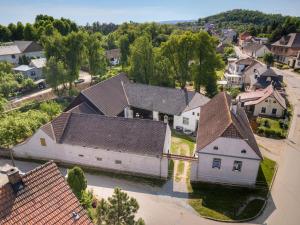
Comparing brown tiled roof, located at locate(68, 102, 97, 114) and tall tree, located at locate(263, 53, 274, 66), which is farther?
tall tree, located at locate(263, 53, 274, 66)

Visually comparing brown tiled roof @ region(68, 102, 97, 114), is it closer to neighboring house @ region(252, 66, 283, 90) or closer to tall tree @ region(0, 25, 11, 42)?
neighboring house @ region(252, 66, 283, 90)

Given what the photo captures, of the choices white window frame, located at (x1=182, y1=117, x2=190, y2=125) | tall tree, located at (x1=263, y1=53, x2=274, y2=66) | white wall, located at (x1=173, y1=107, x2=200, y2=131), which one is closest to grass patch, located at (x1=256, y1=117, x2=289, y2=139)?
white wall, located at (x1=173, y1=107, x2=200, y2=131)

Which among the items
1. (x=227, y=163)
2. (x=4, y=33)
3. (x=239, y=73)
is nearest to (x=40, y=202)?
(x=227, y=163)

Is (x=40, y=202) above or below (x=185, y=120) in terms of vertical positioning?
above

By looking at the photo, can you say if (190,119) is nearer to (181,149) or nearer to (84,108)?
(181,149)

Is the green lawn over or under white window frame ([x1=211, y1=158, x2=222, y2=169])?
under

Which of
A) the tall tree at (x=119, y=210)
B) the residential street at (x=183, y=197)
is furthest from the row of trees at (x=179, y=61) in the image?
the tall tree at (x=119, y=210)
